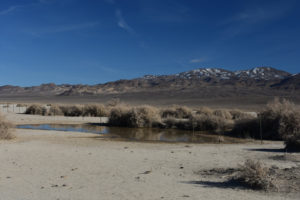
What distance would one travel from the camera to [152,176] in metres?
9.10

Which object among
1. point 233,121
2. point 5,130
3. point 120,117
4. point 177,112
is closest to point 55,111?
point 120,117

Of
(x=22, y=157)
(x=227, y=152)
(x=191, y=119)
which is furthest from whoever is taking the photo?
(x=191, y=119)

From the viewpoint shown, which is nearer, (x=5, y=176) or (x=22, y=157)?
(x=5, y=176)

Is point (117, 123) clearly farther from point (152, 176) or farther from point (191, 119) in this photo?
point (152, 176)

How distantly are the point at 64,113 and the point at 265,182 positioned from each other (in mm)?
34734

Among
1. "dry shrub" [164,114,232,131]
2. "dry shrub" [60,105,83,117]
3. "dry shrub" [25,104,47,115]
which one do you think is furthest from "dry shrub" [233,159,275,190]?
"dry shrub" [25,104,47,115]

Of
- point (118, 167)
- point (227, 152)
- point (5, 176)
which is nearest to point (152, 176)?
point (118, 167)

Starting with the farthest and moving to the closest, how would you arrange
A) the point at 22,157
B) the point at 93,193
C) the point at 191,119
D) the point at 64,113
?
the point at 64,113
the point at 191,119
the point at 22,157
the point at 93,193

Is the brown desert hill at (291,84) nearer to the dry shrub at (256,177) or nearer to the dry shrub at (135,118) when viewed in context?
the dry shrub at (135,118)

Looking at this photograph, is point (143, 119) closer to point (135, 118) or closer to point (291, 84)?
point (135, 118)

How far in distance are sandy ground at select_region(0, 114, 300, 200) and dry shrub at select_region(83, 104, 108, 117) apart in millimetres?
23194

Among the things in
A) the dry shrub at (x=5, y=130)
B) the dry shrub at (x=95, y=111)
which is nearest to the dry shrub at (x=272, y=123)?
the dry shrub at (x=5, y=130)

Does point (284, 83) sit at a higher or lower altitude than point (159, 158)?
higher

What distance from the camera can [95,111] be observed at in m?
38.4
